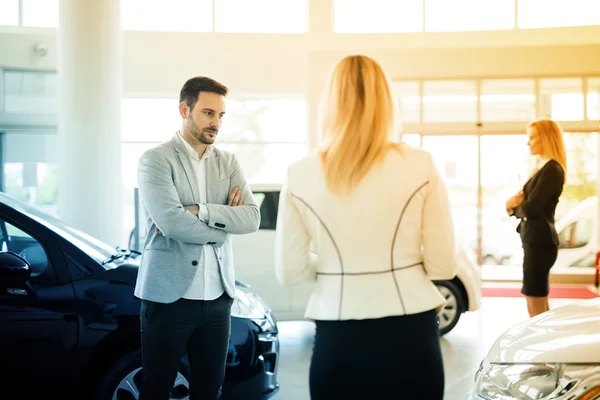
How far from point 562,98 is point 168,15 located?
22.2 ft

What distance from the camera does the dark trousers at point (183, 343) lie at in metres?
2.94

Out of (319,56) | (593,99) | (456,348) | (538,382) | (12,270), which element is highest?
(319,56)

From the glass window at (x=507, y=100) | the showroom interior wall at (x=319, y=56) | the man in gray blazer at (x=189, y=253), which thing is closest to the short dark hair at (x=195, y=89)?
the man in gray blazer at (x=189, y=253)

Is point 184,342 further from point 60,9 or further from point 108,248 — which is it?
point 60,9

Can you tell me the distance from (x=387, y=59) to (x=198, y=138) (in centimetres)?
929

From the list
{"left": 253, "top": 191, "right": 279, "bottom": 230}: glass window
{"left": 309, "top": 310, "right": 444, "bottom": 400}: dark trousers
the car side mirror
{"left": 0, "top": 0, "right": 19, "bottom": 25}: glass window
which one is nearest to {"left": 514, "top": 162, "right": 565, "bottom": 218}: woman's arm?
{"left": 253, "top": 191, "right": 279, "bottom": 230}: glass window

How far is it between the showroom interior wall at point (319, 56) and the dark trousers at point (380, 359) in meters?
10.0

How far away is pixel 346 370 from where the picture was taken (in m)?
2.02

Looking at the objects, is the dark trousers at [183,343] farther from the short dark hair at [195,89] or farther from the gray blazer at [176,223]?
the short dark hair at [195,89]

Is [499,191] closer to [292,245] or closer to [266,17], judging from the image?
[266,17]

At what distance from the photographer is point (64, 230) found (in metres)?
4.00

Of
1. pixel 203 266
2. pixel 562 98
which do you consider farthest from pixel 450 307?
pixel 562 98

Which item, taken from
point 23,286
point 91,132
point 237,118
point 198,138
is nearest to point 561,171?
point 198,138

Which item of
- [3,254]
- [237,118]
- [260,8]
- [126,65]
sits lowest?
[3,254]
